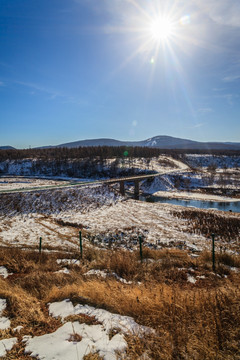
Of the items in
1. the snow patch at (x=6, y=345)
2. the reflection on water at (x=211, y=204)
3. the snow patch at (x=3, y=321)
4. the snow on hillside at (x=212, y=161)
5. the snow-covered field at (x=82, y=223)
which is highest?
the snow on hillside at (x=212, y=161)

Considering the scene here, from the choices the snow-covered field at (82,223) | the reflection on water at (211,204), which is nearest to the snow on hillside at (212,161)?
the reflection on water at (211,204)

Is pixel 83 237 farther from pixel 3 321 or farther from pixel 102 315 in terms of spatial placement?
pixel 102 315

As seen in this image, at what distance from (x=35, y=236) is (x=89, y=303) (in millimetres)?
15237

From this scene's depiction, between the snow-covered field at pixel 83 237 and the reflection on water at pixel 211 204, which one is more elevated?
the snow-covered field at pixel 83 237

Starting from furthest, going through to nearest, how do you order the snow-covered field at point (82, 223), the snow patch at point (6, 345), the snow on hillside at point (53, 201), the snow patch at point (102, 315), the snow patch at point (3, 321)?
the snow on hillside at point (53, 201)
the snow-covered field at point (82, 223)
the snow patch at point (3, 321)
the snow patch at point (102, 315)
the snow patch at point (6, 345)

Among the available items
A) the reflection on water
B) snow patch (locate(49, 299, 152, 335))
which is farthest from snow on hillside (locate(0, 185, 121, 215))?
snow patch (locate(49, 299, 152, 335))

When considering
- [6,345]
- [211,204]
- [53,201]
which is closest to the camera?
[6,345]

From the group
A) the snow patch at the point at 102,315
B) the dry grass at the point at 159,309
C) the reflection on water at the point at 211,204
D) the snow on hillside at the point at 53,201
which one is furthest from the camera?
the reflection on water at the point at 211,204

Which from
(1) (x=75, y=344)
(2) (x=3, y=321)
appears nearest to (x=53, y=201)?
(2) (x=3, y=321)

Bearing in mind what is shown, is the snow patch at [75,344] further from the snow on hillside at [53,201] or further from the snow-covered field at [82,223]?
the snow on hillside at [53,201]

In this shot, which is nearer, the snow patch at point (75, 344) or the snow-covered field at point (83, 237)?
the snow patch at point (75, 344)

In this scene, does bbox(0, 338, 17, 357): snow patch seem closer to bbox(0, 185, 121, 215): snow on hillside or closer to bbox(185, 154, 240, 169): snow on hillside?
bbox(0, 185, 121, 215): snow on hillside

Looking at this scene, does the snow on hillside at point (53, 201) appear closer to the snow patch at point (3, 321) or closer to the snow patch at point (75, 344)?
the snow patch at point (3, 321)

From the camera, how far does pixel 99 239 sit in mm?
17734
